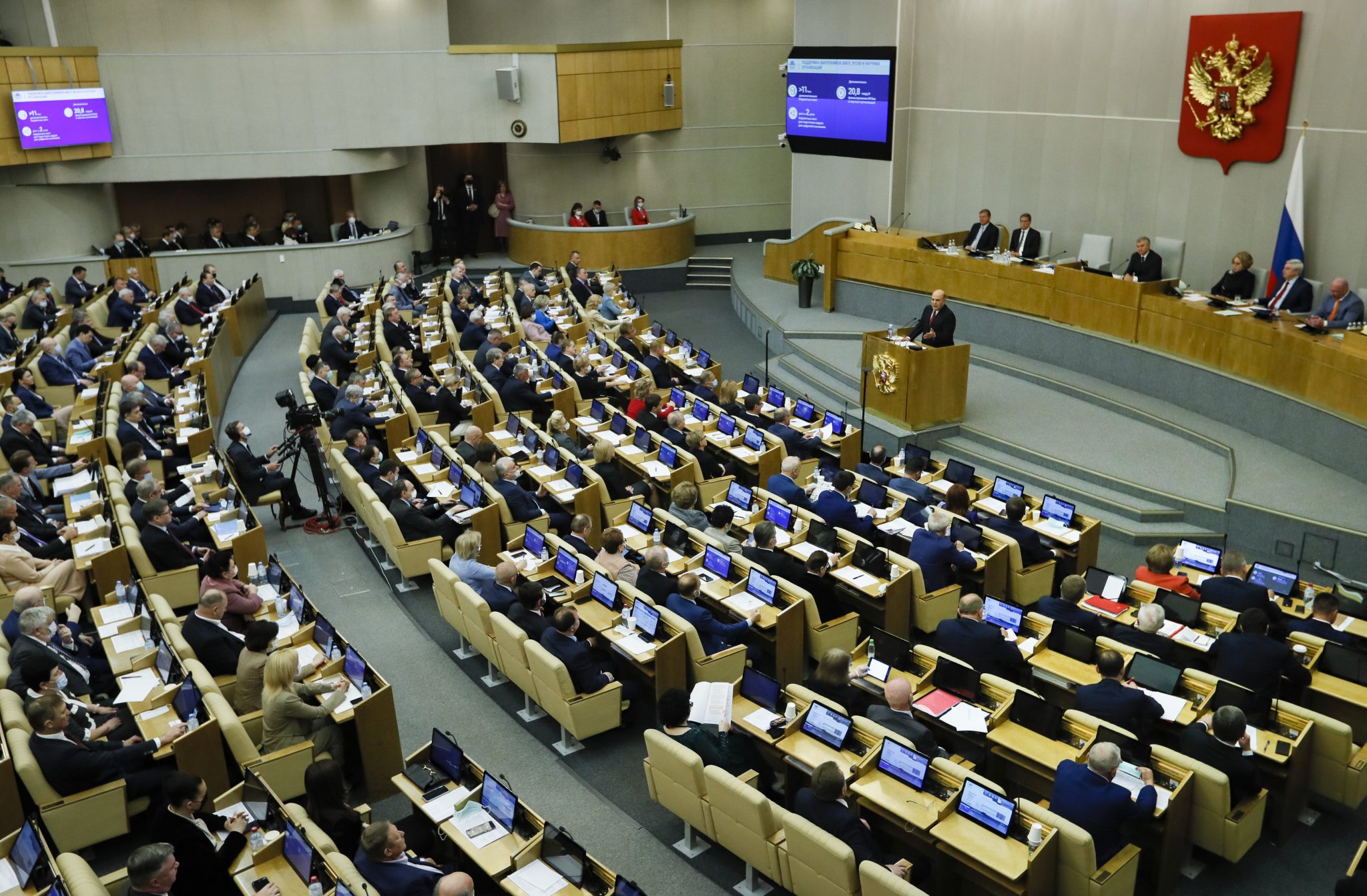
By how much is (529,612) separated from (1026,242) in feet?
33.6

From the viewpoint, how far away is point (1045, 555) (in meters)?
8.70

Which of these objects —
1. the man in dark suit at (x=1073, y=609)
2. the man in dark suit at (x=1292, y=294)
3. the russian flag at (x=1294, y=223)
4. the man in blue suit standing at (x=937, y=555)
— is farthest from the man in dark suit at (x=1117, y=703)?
the russian flag at (x=1294, y=223)

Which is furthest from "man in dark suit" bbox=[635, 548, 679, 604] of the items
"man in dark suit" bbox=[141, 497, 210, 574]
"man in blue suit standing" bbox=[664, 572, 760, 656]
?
"man in dark suit" bbox=[141, 497, 210, 574]

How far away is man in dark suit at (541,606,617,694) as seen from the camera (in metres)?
6.93

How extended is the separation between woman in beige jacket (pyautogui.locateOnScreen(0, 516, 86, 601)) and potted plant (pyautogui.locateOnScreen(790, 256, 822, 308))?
11497 mm

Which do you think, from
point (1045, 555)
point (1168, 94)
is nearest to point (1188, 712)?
point (1045, 555)

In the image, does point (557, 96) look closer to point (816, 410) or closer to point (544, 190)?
point (544, 190)

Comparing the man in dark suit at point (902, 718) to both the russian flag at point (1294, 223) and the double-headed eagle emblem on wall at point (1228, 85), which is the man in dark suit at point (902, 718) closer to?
the russian flag at point (1294, 223)

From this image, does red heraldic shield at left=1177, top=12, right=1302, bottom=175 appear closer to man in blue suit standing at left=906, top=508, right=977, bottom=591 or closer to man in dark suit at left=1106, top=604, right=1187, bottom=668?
man in blue suit standing at left=906, top=508, right=977, bottom=591

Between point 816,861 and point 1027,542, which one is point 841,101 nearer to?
point 1027,542

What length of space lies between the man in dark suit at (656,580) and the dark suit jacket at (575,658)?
951mm

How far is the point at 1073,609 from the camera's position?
7.23m

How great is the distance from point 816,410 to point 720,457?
4.71 ft

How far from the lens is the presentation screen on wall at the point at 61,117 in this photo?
16953mm
